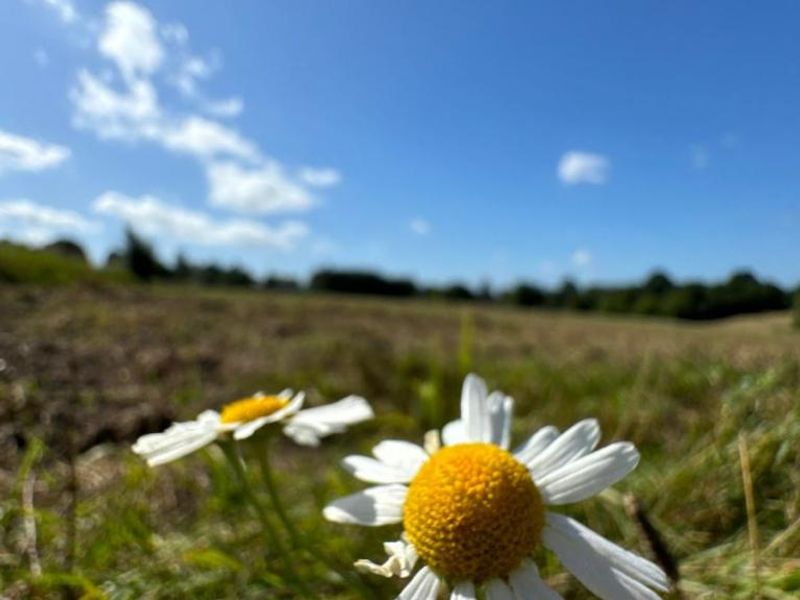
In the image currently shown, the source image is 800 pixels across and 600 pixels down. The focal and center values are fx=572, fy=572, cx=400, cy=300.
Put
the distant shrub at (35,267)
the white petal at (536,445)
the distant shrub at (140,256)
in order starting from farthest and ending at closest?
the distant shrub at (140,256) → the distant shrub at (35,267) → the white petal at (536,445)

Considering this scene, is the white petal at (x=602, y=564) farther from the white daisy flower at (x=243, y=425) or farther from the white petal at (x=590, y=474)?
the white daisy flower at (x=243, y=425)

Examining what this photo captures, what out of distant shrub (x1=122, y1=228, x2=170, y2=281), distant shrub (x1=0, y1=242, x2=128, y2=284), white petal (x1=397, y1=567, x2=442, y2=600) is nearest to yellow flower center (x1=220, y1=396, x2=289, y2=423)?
white petal (x1=397, y1=567, x2=442, y2=600)

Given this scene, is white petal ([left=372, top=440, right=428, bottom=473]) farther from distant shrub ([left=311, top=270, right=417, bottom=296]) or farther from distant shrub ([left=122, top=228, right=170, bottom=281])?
distant shrub ([left=311, top=270, right=417, bottom=296])

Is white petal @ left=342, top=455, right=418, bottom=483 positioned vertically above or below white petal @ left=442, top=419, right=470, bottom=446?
below

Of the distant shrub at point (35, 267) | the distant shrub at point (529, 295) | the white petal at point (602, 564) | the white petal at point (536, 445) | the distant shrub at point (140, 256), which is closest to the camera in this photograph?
the white petal at point (602, 564)

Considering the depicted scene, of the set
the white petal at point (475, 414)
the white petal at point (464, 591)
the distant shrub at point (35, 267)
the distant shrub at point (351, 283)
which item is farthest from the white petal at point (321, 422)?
the distant shrub at point (351, 283)

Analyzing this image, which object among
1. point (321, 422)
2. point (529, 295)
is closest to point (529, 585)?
point (321, 422)

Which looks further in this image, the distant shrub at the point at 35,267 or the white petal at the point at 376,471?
the distant shrub at the point at 35,267

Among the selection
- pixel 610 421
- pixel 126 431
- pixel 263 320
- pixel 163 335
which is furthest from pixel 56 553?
pixel 263 320

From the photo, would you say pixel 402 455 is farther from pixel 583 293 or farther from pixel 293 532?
pixel 583 293
